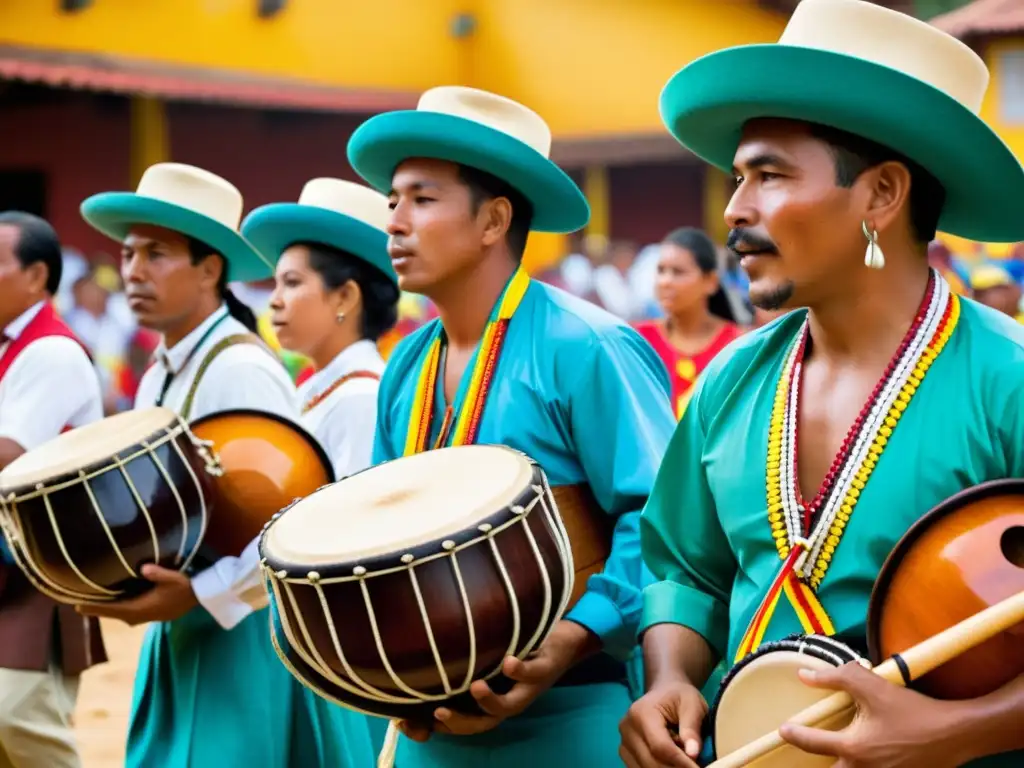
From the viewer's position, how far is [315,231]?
5.21 m

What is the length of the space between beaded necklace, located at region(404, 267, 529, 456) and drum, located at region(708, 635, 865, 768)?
1.18 metres

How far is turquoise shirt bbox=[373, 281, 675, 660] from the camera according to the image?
3.04 meters

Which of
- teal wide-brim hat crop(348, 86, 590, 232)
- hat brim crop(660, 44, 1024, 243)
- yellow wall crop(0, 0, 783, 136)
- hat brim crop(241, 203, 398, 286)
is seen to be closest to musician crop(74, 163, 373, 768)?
hat brim crop(241, 203, 398, 286)

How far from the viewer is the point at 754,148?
244 centimetres

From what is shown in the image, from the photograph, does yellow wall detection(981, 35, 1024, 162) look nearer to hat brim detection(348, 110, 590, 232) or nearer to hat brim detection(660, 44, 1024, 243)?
hat brim detection(348, 110, 590, 232)

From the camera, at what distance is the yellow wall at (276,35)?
1684 centimetres

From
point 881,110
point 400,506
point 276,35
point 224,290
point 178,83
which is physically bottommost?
point 400,506

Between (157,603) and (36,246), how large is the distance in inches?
84.7

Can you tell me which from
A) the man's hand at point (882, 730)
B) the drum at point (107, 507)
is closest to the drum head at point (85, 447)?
the drum at point (107, 507)

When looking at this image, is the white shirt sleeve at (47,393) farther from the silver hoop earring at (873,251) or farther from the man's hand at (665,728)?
the silver hoop earring at (873,251)

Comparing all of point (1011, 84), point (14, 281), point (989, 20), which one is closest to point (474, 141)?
point (14, 281)

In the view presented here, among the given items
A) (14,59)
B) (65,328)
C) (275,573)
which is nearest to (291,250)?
(65,328)

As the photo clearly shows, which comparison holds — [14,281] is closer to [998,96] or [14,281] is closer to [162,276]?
[162,276]

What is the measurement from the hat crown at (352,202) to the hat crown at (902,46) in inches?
117
